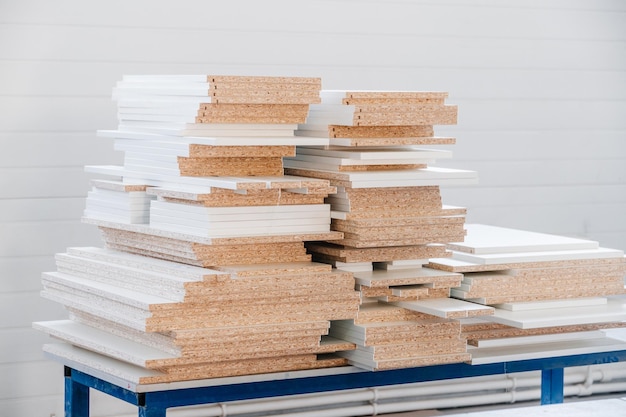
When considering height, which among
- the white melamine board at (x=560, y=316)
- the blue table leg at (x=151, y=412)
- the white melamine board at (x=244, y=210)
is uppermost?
the white melamine board at (x=244, y=210)

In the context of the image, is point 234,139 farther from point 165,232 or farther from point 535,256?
point 535,256

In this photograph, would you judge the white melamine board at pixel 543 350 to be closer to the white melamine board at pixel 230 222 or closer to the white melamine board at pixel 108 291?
the white melamine board at pixel 230 222

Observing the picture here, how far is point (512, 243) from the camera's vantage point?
499 centimetres

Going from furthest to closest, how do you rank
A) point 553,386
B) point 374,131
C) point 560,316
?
point 553,386 → point 560,316 → point 374,131

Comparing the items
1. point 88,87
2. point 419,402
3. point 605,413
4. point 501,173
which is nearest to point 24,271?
point 88,87

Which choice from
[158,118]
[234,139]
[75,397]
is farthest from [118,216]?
[75,397]

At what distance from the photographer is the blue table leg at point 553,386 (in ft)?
17.8

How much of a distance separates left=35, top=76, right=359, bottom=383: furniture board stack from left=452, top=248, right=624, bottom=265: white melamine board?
24.5 inches

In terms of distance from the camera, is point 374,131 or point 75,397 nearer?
point 374,131

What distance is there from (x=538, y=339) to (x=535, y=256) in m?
0.41

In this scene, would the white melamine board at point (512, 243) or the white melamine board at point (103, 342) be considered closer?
the white melamine board at point (103, 342)

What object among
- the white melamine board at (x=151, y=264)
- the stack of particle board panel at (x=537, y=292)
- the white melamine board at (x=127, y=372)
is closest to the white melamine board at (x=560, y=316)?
the stack of particle board panel at (x=537, y=292)

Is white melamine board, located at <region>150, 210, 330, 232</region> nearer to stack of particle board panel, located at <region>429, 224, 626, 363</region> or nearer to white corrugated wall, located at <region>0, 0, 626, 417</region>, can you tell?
stack of particle board panel, located at <region>429, 224, 626, 363</region>

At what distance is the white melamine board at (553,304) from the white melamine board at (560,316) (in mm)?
16
